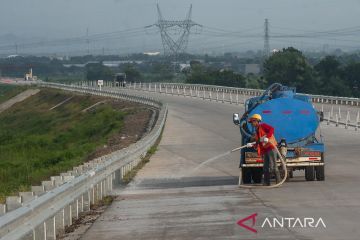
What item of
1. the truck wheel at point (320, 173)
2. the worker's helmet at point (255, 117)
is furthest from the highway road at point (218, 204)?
the worker's helmet at point (255, 117)

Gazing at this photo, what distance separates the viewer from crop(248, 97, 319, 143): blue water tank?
783 inches

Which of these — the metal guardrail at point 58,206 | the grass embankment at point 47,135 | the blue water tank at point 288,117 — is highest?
the blue water tank at point 288,117

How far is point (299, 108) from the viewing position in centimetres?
2002

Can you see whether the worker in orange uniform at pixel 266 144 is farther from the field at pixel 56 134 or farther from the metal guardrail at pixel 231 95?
the metal guardrail at pixel 231 95

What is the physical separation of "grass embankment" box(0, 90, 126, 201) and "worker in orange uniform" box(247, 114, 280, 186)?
21.1ft

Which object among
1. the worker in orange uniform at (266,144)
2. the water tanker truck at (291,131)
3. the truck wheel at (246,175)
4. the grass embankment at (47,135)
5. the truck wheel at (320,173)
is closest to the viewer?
the worker in orange uniform at (266,144)

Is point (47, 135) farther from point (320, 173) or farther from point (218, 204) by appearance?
point (218, 204)

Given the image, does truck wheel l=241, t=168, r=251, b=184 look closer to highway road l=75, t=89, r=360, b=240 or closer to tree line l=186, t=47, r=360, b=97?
highway road l=75, t=89, r=360, b=240

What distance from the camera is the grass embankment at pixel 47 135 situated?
34656mm

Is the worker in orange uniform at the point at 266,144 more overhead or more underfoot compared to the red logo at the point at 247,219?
more overhead

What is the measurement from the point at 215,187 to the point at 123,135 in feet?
88.1

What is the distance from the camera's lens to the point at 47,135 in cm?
6419

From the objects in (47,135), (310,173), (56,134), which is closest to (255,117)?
(310,173)

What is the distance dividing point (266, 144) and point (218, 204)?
2.80m
